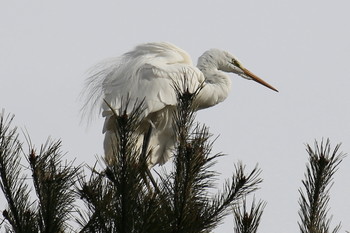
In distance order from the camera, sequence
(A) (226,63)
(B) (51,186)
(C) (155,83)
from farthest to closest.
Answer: (A) (226,63) → (C) (155,83) → (B) (51,186)

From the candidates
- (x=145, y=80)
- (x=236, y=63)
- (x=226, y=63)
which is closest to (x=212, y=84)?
(x=226, y=63)

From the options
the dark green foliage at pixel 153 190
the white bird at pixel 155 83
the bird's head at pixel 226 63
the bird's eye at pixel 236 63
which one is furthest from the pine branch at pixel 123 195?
the bird's eye at pixel 236 63

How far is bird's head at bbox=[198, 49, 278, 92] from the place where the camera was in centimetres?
811

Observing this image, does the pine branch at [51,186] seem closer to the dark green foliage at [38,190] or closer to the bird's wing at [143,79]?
the dark green foliage at [38,190]

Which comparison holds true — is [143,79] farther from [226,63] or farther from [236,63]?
[236,63]

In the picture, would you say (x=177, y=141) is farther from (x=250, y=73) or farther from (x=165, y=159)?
(x=250, y=73)

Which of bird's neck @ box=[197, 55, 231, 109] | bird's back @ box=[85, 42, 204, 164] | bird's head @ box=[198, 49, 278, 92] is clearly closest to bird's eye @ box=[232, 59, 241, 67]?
bird's head @ box=[198, 49, 278, 92]

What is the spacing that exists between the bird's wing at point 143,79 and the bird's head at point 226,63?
0.39 metres

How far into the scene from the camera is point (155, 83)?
7.50m

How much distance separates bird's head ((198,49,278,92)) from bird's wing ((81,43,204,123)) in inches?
15.4

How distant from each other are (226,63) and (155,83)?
102 centimetres

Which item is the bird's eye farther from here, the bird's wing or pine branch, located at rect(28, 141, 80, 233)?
pine branch, located at rect(28, 141, 80, 233)

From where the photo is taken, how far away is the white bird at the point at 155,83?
7.42 m

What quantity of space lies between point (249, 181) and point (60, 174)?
810mm
